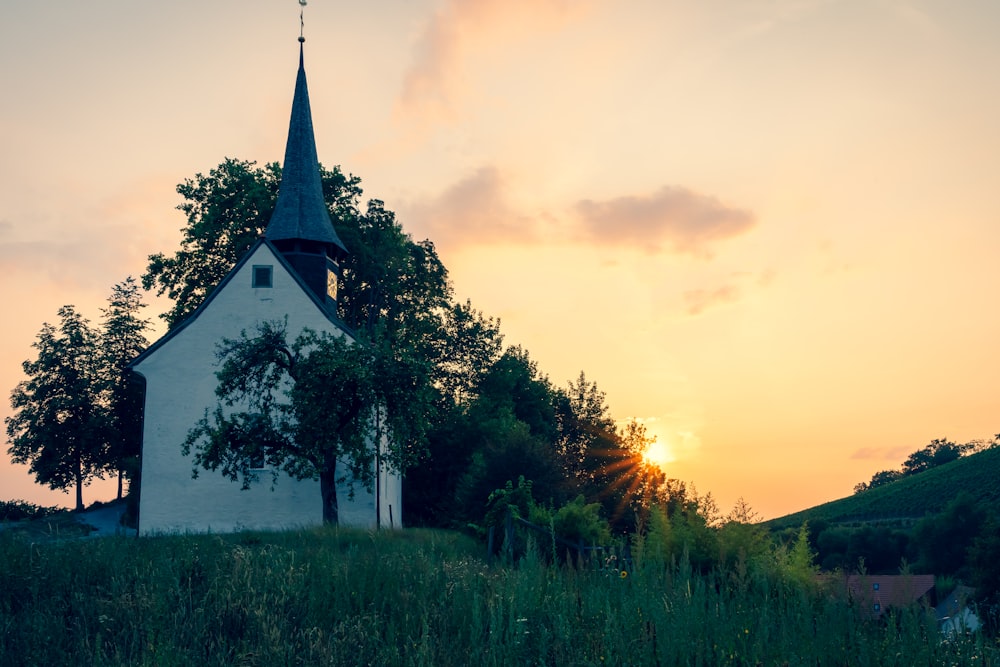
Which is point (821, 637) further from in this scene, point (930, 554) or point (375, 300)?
point (930, 554)

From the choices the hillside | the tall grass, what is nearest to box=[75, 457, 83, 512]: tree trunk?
the tall grass

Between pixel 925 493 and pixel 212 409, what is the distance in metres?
76.4

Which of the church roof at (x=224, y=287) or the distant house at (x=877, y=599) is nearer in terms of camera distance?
the distant house at (x=877, y=599)

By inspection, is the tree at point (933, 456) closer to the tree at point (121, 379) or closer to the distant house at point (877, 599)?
the tree at point (121, 379)

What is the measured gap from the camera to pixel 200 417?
27.8 m

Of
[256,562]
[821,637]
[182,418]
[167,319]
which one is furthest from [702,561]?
[167,319]

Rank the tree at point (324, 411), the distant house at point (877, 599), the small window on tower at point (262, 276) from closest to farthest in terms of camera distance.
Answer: the distant house at point (877, 599)
the tree at point (324, 411)
the small window on tower at point (262, 276)

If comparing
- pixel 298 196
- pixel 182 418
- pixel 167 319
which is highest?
pixel 298 196

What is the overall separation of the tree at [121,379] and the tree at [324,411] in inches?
888

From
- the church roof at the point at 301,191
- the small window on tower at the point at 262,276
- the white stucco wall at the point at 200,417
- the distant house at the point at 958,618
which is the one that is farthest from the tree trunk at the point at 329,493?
the distant house at the point at 958,618

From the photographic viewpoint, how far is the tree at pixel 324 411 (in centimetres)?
2361

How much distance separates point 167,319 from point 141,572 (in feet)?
95.3

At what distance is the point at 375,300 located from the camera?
40.6 metres

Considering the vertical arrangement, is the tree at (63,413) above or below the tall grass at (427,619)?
above
